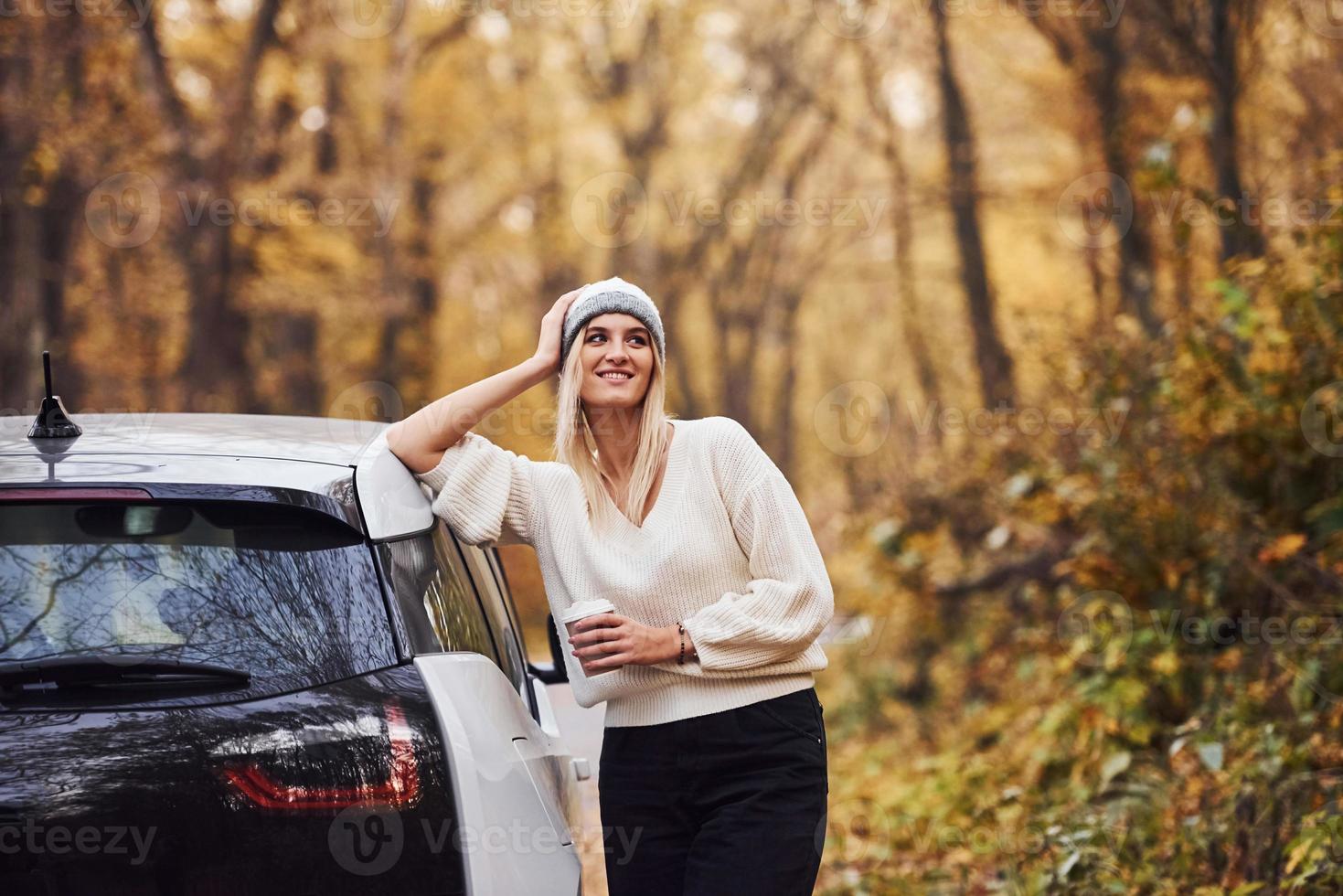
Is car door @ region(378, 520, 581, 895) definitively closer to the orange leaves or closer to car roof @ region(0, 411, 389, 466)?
car roof @ region(0, 411, 389, 466)

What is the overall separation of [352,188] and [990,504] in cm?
1391

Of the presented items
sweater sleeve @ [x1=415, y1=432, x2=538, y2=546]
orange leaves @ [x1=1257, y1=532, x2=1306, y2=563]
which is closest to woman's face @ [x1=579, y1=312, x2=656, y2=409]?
sweater sleeve @ [x1=415, y1=432, x2=538, y2=546]

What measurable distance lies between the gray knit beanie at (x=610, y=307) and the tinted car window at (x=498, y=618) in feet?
2.16

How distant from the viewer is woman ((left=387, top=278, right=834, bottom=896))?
3.23 metres

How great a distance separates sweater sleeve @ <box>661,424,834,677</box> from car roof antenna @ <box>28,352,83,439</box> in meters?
1.42

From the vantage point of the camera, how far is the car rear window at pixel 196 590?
2715mm

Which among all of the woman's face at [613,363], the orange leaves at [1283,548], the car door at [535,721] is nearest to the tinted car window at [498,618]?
the car door at [535,721]

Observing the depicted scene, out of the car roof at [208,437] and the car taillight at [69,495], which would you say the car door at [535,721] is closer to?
the car roof at [208,437]

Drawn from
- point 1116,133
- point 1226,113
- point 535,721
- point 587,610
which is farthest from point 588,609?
point 1116,133

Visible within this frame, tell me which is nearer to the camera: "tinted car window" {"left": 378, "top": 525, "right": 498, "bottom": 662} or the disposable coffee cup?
"tinted car window" {"left": 378, "top": 525, "right": 498, "bottom": 662}

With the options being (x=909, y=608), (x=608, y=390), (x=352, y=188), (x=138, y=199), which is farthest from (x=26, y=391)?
(x=608, y=390)

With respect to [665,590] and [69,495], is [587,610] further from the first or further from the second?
Answer: [69,495]

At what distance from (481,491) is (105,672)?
995 millimetres

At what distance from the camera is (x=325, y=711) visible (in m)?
2.71
